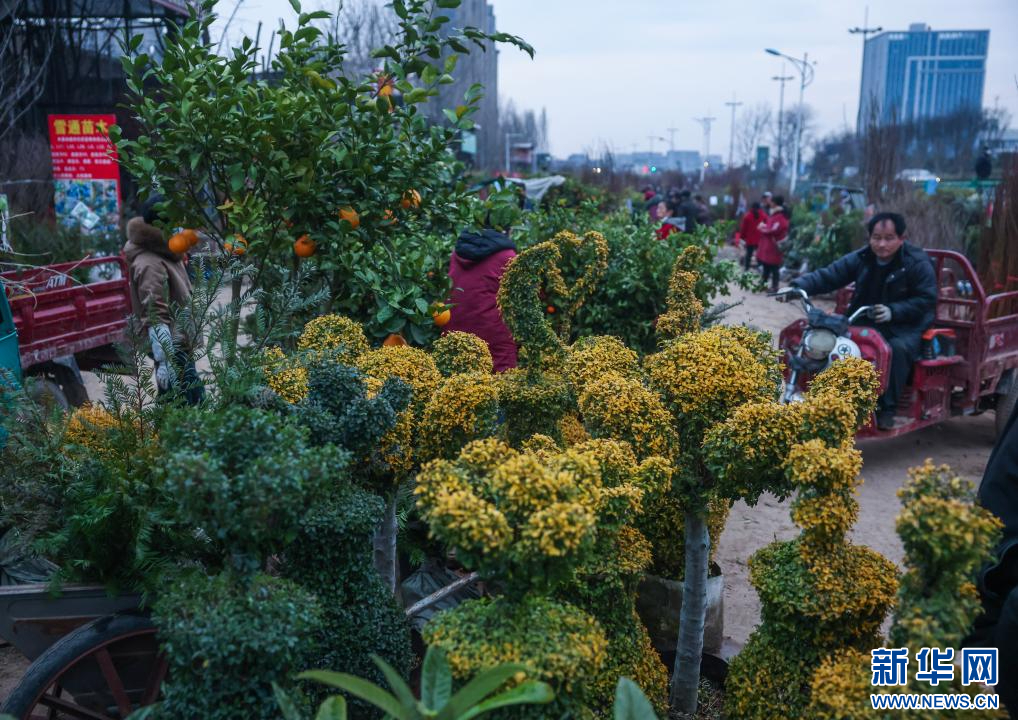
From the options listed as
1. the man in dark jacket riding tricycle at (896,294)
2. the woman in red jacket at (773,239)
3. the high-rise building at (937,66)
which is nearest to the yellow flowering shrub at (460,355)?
the man in dark jacket riding tricycle at (896,294)

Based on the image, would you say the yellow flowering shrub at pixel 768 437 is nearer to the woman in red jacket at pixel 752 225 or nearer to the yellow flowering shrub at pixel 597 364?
the yellow flowering shrub at pixel 597 364

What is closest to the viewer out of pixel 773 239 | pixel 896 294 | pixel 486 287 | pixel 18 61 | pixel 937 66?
Answer: pixel 486 287

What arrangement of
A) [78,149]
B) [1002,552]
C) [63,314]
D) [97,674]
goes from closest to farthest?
[1002,552], [97,674], [63,314], [78,149]

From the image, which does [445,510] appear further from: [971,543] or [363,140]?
[363,140]

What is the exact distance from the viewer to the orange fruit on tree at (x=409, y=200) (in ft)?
12.1

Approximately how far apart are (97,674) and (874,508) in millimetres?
4993

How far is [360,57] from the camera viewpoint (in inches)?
854

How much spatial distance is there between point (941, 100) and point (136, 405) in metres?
88.9

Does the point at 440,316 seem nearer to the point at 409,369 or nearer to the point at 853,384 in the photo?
the point at 409,369

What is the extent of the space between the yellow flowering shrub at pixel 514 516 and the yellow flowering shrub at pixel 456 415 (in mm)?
626

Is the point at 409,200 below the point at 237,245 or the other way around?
the other way around

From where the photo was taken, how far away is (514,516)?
1.91 metres

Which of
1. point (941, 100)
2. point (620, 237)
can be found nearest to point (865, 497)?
point (620, 237)

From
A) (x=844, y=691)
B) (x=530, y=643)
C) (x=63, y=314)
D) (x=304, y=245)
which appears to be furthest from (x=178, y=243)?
(x=844, y=691)
